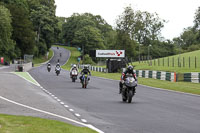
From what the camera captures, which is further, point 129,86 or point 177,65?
point 177,65

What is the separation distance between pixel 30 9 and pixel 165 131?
120 m

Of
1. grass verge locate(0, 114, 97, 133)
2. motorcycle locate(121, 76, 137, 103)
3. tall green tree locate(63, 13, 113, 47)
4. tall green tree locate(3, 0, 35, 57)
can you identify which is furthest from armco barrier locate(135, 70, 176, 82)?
tall green tree locate(63, 13, 113, 47)

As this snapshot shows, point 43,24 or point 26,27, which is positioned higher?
point 43,24

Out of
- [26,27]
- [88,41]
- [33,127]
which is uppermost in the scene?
[26,27]

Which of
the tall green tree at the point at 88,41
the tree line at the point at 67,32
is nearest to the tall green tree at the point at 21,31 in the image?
the tree line at the point at 67,32

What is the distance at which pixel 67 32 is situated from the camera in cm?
16288

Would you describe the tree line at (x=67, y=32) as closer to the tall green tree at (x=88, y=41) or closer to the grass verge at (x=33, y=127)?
the tall green tree at (x=88, y=41)

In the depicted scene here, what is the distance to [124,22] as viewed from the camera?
9388 cm

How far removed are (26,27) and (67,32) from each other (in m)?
57.4

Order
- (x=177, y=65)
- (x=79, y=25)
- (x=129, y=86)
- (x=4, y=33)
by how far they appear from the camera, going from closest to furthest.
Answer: (x=129, y=86) → (x=177, y=65) → (x=4, y=33) → (x=79, y=25)

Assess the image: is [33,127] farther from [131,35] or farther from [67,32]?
[67,32]

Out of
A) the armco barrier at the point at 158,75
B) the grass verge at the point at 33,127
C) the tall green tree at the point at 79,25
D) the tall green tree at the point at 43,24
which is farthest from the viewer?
the tall green tree at the point at 79,25

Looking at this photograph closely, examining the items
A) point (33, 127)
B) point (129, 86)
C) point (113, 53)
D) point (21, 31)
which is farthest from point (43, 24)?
point (33, 127)

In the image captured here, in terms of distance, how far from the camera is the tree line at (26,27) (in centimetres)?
8544
